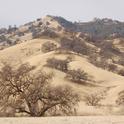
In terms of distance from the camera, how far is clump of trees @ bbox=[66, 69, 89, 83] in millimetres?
57912

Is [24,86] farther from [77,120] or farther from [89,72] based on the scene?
[89,72]

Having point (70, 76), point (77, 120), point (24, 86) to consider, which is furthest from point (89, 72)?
point (77, 120)

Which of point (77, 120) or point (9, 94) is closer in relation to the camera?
point (77, 120)

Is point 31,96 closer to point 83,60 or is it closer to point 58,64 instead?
point 58,64

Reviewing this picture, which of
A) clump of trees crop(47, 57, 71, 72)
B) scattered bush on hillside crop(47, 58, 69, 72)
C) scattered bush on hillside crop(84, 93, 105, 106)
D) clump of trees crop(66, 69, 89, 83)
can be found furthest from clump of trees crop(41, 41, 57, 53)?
scattered bush on hillside crop(84, 93, 105, 106)

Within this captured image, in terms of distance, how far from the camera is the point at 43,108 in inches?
1080

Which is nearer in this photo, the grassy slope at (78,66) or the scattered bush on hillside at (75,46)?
the grassy slope at (78,66)

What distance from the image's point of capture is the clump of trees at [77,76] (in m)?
57.9

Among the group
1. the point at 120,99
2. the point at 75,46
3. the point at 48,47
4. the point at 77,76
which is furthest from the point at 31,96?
the point at 75,46

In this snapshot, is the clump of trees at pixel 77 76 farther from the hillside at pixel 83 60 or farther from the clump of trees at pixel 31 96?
the clump of trees at pixel 31 96

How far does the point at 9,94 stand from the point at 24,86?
1050 mm

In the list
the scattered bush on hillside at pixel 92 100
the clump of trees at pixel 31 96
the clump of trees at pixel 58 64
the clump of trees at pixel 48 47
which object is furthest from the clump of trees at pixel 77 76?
the clump of trees at pixel 31 96

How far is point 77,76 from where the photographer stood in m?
58.5

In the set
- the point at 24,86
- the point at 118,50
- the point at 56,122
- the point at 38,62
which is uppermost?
the point at 118,50
